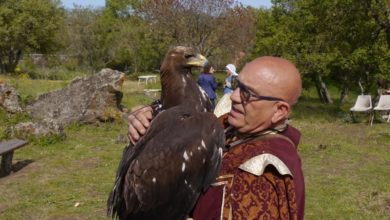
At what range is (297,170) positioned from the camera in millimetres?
2332

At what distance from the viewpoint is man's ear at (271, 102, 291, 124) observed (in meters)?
2.41

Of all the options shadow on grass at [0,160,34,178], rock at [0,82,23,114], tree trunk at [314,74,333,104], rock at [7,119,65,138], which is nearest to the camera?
shadow on grass at [0,160,34,178]

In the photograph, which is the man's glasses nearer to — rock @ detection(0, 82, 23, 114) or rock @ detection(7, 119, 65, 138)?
rock @ detection(7, 119, 65, 138)

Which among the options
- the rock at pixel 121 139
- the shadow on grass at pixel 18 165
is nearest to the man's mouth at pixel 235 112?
the shadow on grass at pixel 18 165

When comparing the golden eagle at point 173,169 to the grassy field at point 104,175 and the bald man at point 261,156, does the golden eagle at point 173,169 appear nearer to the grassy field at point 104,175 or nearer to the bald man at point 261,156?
the bald man at point 261,156

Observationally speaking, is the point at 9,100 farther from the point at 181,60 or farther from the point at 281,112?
the point at 281,112

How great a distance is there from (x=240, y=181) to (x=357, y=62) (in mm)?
19788

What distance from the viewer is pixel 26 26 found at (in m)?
38.5

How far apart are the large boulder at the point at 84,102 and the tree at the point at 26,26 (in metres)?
24.7

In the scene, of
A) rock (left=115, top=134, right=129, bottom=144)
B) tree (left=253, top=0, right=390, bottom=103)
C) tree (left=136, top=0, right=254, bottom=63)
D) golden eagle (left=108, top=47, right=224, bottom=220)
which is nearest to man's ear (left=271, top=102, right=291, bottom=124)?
golden eagle (left=108, top=47, right=224, bottom=220)

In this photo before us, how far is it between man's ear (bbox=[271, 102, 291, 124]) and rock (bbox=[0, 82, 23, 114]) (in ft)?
42.5

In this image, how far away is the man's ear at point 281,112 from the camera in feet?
7.92

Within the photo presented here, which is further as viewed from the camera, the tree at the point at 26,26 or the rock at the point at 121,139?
the tree at the point at 26,26

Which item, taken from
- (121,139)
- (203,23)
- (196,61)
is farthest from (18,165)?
(203,23)
